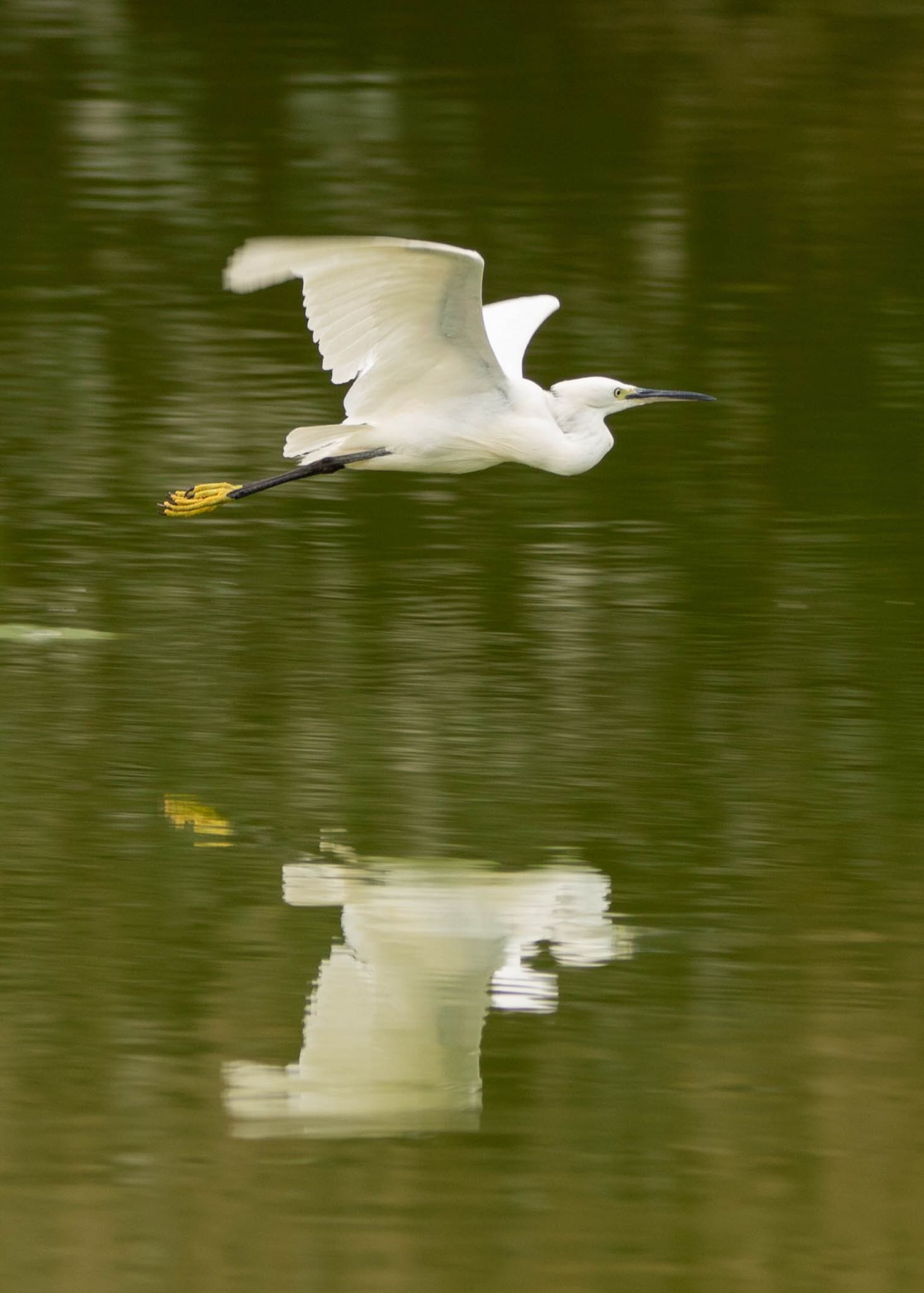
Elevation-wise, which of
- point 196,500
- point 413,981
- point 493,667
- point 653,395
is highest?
point 653,395

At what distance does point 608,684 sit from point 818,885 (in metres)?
1.48

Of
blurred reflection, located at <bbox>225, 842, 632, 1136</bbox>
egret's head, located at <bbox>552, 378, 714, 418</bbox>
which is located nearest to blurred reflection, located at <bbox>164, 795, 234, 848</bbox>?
blurred reflection, located at <bbox>225, 842, 632, 1136</bbox>

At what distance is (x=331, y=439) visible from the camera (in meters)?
7.53

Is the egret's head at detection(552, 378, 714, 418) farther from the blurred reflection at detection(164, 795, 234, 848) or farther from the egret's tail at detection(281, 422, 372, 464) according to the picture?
the blurred reflection at detection(164, 795, 234, 848)

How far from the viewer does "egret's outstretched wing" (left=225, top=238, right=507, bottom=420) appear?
21.1 feet

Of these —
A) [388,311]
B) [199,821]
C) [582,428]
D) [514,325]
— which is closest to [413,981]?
[199,821]

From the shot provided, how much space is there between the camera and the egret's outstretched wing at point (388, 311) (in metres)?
6.42

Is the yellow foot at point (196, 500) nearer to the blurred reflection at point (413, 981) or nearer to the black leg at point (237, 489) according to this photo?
the black leg at point (237, 489)

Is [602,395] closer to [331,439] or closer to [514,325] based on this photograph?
[514,325]

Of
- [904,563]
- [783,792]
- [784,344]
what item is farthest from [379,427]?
[784,344]

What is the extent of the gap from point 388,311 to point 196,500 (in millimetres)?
1181

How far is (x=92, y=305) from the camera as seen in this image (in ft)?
37.7

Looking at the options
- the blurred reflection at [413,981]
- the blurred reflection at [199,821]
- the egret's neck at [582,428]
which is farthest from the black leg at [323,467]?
the blurred reflection at [413,981]

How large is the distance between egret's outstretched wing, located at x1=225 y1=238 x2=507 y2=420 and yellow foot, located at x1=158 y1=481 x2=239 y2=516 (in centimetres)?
53
